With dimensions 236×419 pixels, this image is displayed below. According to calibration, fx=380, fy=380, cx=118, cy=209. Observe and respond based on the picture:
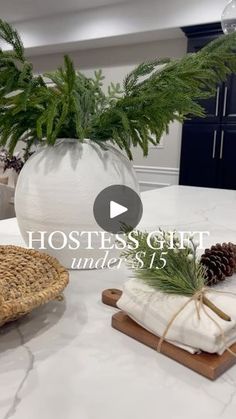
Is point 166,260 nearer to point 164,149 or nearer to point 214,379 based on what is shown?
point 214,379

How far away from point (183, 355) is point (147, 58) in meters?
3.99

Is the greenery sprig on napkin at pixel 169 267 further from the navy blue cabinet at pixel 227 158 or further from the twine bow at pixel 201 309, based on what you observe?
the navy blue cabinet at pixel 227 158

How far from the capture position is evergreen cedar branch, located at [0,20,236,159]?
2.14 feet

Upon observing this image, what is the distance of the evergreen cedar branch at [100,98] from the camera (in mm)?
651

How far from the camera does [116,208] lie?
2.41ft

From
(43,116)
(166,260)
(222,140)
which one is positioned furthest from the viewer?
(222,140)

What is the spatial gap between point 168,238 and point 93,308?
17 cm

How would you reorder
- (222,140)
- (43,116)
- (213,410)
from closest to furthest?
(213,410)
(43,116)
(222,140)

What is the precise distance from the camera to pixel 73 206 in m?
0.69

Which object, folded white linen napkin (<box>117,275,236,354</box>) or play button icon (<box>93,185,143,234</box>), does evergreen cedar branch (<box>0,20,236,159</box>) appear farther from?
folded white linen napkin (<box>117,275,236,354</box>)

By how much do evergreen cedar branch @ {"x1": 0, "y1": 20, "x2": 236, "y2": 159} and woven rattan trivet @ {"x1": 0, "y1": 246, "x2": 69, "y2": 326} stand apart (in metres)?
0.22

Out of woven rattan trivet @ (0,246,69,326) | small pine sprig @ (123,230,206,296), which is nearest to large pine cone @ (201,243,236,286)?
small pine sprig @ (123,230,206,296)

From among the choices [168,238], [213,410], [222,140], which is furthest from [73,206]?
[222,140]

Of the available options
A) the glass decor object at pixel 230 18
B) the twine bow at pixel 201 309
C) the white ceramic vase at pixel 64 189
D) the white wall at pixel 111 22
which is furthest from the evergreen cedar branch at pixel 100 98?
the white wall at pixel 111 22
